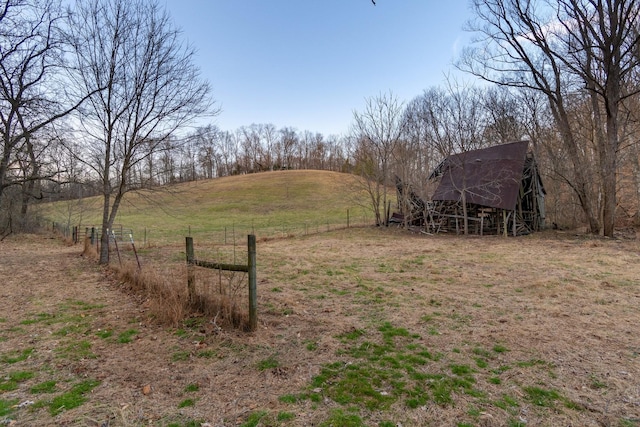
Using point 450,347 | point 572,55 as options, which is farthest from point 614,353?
point 572,55

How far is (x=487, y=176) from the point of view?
62.5ft

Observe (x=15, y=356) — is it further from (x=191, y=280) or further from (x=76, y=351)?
(x=191, y=280)

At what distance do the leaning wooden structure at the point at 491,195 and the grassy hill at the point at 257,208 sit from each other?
629cm

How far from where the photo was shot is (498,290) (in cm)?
725

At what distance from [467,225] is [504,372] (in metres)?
17.2

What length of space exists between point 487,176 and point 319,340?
17998 millimetres

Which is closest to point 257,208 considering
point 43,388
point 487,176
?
point 487,176

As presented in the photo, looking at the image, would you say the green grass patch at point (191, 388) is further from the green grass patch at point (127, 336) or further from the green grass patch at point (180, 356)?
the green grass patch at point (127, 336)

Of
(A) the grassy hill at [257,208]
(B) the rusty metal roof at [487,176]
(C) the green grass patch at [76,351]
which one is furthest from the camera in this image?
(A) the grassy hill at [257,208]

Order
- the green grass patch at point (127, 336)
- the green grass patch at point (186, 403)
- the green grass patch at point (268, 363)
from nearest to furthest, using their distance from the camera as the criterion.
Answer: the green grass patch at point (186, 403), the green grass patch at point (268, 363), the green grass patch at point (127, 336)

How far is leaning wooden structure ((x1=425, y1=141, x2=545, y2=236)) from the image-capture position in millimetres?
18266

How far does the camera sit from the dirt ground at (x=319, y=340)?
2.99 metres

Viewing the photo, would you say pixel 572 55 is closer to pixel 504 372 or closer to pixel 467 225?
pixel 467 225

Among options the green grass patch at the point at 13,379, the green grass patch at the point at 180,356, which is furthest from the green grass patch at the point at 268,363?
the green grass patch at the point at 13,379
